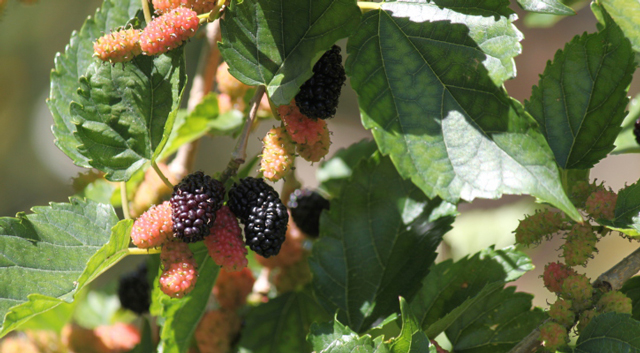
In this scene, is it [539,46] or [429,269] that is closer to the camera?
[429,269]

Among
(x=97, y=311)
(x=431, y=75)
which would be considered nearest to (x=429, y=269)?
(x=431, y=75)

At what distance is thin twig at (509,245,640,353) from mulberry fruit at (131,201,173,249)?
0.42m

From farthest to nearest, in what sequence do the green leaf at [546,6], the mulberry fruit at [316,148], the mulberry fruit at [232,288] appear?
the mulberry fruit at [232,288]
the mulberry fruit at [316,148]
the green leaf at [546,6]

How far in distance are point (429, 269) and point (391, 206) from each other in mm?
96

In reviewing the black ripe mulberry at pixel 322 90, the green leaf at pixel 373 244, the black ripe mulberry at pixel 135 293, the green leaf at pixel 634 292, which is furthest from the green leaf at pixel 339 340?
the black ripe mulberry at pixel 135 293

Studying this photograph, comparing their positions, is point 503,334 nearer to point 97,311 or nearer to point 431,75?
point 431,75

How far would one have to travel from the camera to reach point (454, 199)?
1.76 ft

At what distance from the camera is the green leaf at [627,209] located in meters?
0.59

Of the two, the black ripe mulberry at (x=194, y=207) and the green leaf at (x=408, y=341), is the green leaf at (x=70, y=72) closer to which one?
the black ripe mulberry at (x=194, y=207)

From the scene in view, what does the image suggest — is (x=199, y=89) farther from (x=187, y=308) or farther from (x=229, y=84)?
(x=187, y=308)

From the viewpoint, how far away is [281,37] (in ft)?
1.88

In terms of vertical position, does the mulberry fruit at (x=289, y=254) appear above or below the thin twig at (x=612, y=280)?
below

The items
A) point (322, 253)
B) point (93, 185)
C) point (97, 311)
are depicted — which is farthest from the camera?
point (97, 311)

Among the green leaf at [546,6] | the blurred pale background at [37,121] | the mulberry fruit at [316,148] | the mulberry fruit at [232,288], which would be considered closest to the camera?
the green leaf at [546,6]
